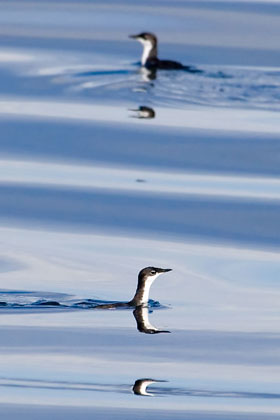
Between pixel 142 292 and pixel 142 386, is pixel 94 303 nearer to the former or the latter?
pixel 142 292

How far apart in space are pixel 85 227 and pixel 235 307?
2.26 m

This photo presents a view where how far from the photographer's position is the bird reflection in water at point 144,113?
550 inches

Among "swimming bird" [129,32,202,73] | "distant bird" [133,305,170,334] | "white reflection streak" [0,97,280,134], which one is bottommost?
"distant bird" [133,305,170,334]

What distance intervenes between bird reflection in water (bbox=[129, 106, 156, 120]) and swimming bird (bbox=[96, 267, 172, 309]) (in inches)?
235

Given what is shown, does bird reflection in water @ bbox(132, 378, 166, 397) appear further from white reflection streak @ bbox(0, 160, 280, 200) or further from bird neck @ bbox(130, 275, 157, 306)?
white reflection streak @ bbox(0, 160, 280, 200)

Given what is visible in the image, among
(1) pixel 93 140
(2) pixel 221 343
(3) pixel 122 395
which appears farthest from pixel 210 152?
(3) pixel 122 395

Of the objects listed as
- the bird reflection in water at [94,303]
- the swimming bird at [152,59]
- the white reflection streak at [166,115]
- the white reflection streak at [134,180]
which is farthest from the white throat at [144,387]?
the swimming bird at [152,59]

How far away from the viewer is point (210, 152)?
492 inches

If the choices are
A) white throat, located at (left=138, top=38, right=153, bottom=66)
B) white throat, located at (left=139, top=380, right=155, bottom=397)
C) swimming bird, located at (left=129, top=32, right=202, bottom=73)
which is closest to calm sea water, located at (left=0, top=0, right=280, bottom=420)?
white throat, located at (left=139, top=380, right=155, bottom=397)

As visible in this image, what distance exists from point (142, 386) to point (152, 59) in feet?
36.3

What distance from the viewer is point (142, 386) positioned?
6.14m

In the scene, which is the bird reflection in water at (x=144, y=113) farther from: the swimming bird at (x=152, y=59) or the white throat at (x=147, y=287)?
the white throat at (x=147, y=287)

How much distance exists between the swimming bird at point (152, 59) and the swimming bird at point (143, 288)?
8.49 meters

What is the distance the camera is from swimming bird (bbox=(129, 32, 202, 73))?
16.4 meters
